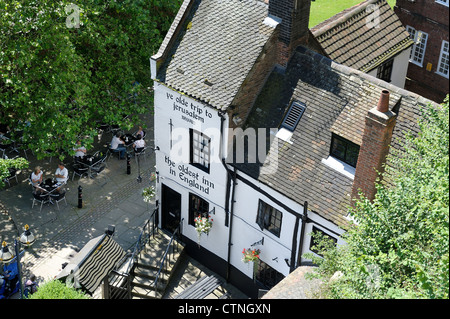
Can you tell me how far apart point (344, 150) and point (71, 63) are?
1080cm

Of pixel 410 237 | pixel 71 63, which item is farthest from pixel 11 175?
pixel 410 237

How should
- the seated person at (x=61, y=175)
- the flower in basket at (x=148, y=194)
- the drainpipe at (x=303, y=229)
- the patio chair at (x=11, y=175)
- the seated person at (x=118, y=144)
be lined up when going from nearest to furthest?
the drainpipe at (x=303, y=229) → the flower in basket at (x=148, y=194) → the seated person at (x=61, y=175) → the patio chair at (x=11, y=175) → the seated person at (x=118, y=144)

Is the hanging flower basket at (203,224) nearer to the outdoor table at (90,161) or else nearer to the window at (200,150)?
the window at (200,150)

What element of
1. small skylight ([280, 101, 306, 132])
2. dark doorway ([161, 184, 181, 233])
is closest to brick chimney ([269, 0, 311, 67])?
small skylight ([280, 101, 306, 132])

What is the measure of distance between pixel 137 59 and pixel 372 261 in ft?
54.5

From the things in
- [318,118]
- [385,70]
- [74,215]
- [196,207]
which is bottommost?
[74,215]

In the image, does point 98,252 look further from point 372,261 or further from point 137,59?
point 372,261

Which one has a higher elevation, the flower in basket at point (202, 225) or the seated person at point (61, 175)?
the flower in basket at point (202, 225)

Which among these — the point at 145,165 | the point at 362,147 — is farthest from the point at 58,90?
the point at 362,147

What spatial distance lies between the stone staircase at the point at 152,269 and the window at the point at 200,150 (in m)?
3.46

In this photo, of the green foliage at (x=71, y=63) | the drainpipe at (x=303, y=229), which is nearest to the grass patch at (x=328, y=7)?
the green foliage at (x=71, y=63)

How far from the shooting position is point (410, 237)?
556 inches

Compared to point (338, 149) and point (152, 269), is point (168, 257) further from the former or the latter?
point (338, 149)

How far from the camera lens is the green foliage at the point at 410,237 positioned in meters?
12.9
